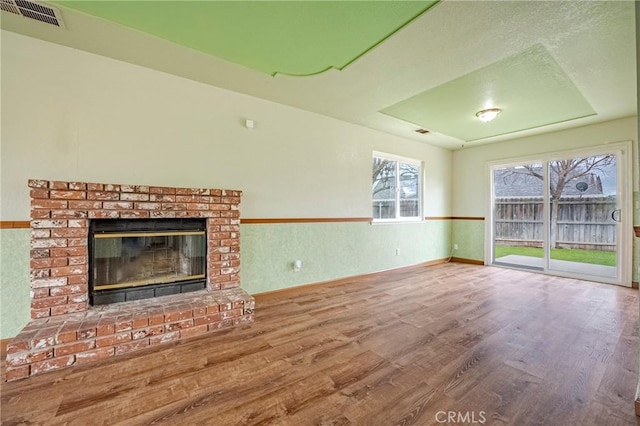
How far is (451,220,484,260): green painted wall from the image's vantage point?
5301 millimetres

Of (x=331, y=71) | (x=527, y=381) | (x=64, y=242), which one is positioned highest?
(x=331, y=71)

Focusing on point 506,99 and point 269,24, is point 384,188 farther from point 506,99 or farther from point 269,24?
point 269,24

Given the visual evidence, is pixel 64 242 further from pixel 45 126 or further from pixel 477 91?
pixel 477 91

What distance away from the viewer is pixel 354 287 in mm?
3713

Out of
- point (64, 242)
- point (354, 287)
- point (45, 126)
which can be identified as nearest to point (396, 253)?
point (354, 287)

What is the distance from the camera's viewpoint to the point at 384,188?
461 cm

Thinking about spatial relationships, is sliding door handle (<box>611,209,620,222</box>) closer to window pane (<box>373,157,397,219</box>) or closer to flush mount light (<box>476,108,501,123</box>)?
flush mount light (<box>476,108,501,123</box>)

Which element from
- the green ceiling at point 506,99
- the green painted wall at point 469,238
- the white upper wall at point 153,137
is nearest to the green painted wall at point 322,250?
the white upper wall at point 153,137

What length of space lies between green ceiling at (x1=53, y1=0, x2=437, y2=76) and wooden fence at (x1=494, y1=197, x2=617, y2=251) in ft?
14.6

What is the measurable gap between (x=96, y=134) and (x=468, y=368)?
140 inches

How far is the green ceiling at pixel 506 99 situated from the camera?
2564mm

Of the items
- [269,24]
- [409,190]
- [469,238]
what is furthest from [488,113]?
[269,24]

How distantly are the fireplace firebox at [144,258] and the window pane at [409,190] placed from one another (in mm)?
3550

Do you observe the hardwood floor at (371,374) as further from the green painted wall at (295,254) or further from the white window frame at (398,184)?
the white window frame at (398,184)
